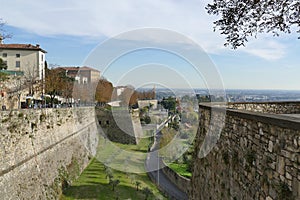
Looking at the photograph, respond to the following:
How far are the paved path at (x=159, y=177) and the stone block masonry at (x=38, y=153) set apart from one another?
5.00m

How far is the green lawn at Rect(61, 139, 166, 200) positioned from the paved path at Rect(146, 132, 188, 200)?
1.96ft

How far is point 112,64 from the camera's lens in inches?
424

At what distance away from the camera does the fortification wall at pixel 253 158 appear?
3.33 m

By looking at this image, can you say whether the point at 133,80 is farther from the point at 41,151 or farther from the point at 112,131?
the point at 112,131

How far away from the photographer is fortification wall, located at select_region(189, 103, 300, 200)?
3.33 meters

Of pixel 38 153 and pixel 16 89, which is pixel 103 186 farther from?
pixel 16 89

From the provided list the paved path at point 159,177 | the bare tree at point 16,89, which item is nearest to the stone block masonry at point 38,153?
the bare tree at point 16,89

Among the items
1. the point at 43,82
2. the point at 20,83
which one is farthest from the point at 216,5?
the point at 43,82

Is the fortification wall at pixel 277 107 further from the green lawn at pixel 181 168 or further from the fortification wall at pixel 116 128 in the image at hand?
the fortification wall at pixel 116 128

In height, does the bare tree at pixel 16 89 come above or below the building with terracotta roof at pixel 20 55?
below

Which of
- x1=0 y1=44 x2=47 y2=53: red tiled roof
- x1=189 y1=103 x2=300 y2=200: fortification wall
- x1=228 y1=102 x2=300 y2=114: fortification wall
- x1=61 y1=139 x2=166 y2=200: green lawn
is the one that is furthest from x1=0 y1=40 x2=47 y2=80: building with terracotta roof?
x1=189 y1=103 x2=300 y2=200: fortification wall

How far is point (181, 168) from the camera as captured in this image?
23203mm

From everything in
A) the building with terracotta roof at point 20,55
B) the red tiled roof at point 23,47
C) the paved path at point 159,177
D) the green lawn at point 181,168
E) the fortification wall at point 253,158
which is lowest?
the paved path at point 159,177

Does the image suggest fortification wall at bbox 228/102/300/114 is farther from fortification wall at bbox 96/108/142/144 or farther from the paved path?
fortification wall at bbox 96/108/142/144
